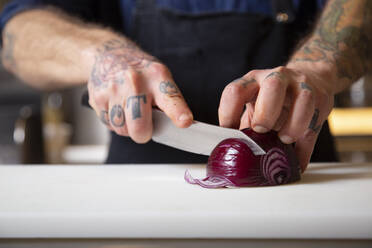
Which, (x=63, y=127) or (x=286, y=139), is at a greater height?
(x=286, y=139)

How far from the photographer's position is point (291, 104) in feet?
2.13

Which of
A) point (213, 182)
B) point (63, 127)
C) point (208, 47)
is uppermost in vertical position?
point (208, 47)

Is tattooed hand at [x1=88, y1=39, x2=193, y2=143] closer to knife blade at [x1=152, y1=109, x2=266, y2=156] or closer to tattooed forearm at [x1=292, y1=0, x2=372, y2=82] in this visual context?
knife blade at [x1=152, y1=109, x2=266, y2=156]

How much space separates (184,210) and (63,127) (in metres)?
2.62

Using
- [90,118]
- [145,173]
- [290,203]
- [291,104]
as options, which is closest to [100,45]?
[145,173]

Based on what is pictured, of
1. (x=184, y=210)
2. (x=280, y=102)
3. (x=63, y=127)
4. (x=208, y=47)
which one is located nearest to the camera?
(x=184, y=210)

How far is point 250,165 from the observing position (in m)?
0.63

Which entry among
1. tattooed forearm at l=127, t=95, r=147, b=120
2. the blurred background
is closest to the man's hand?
tattooed forearm at l=127, t=95, r=147, b=120

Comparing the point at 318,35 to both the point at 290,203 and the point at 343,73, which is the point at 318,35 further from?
the point at 290,203

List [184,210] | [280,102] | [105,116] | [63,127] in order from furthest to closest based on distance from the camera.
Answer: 1. [63,127]
2. [105,116]
3. [280,102]
4. [184,210]

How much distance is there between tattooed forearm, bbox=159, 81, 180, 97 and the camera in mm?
665

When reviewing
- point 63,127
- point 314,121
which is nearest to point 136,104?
point 314,121

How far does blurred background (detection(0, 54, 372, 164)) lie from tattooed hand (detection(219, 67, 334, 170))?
1247mm

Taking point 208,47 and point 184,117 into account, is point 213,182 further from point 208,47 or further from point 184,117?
point 208,47
